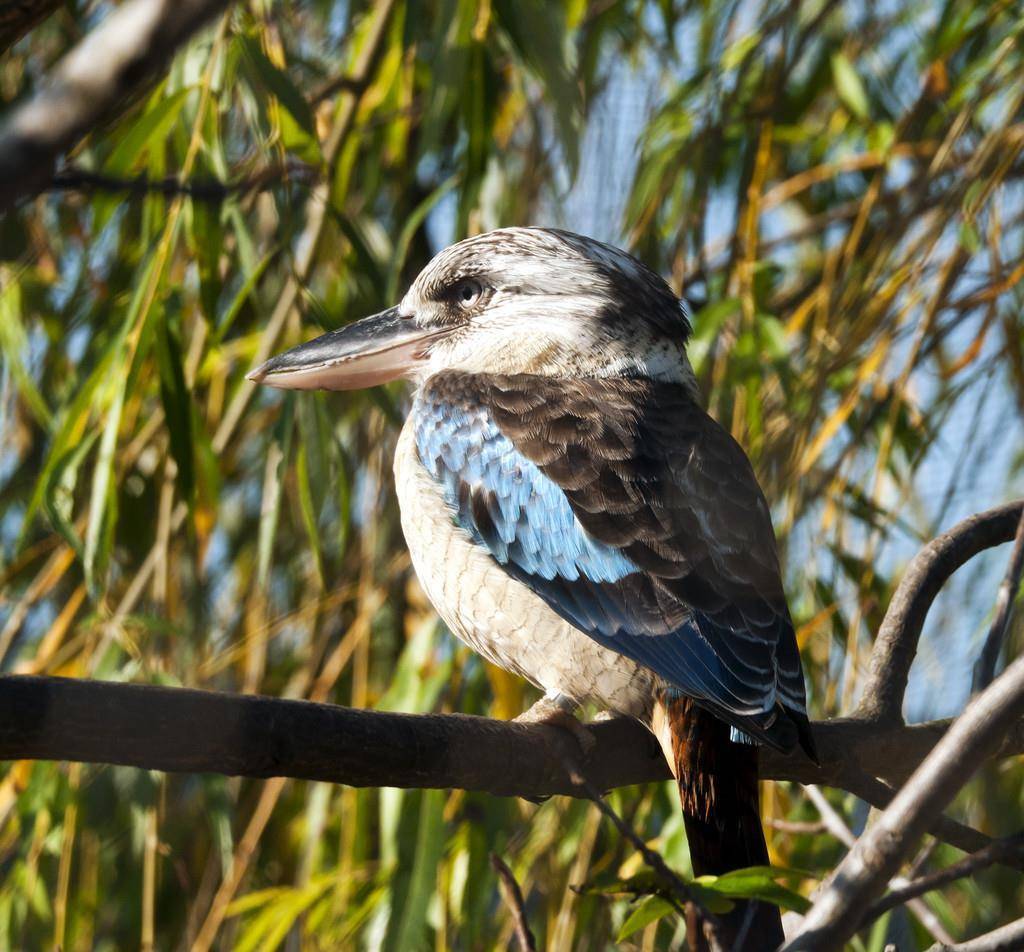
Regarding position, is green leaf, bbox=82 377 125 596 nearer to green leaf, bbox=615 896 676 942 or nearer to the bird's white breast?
the bird's white breast

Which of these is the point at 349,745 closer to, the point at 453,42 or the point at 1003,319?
the point at 453,42

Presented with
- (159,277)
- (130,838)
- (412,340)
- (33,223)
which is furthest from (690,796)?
(33,223)

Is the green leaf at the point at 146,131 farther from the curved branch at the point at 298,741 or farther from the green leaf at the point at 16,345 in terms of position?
the curved branch at the point at 298,741

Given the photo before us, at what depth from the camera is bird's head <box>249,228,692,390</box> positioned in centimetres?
242

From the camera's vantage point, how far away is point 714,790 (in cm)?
183

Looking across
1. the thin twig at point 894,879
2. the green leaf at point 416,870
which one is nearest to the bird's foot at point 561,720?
the thin twig at point 894,879

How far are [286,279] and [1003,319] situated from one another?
145 centimetres

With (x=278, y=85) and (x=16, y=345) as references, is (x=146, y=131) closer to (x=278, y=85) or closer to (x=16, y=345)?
(x=278, y=85)

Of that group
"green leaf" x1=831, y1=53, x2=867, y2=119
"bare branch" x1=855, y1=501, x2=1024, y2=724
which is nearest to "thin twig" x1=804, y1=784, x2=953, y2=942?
"bare branch" x1=855, y1=501, x2=1024, y2=724

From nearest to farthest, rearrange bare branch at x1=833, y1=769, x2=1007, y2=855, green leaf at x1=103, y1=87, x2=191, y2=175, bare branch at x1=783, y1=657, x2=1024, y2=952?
bare branch at x1=783, y1=657, x2=1024, y2=952 < bare branch at x1=833, y1=769, x2=1007, y2=855 < green leaf at x1=103, y1=87, x2=191, y2=175

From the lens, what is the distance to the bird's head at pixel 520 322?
2.42 meters

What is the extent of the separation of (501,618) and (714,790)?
0.43m

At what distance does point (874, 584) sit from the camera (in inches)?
110

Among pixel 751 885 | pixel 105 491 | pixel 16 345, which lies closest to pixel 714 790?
pixel 751 885
